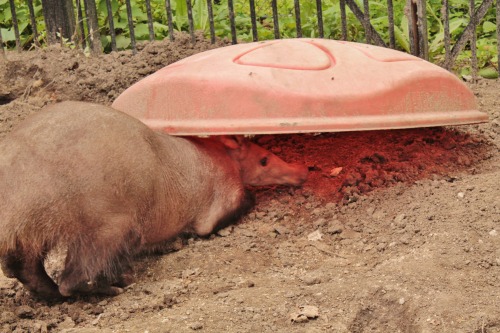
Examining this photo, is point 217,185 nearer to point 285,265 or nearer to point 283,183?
point 283,183

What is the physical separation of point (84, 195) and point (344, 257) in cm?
131

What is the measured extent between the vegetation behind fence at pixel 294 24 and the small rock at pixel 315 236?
2350 mm

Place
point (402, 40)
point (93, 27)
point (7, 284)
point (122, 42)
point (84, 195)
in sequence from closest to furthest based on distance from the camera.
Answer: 1. point (84, 195)
2. point (7, 284)
3. point (402, 40)
4. point (93, 27)
5. point (122, 42)

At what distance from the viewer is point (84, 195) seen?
3.88m

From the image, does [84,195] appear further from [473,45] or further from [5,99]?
[473,45]

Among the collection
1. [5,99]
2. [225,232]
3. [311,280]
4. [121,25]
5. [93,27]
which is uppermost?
[93,27]

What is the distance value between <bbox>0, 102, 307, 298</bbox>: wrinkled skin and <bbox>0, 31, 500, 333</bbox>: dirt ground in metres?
0.10

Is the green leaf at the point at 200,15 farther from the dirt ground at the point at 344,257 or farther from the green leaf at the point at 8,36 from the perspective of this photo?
the dirt ground at the point at 344,257

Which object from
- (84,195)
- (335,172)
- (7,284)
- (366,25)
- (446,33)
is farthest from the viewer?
(366,25)

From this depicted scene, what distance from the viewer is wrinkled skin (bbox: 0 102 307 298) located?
3.79 metres

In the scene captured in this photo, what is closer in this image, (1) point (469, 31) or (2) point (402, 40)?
(1) point (469, 31)

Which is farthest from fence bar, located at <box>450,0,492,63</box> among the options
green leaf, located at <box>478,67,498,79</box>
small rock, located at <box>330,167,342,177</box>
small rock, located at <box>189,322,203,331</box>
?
small rock, located at <box>189,322,203,331</box>

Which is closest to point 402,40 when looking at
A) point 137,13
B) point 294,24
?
point 294,24

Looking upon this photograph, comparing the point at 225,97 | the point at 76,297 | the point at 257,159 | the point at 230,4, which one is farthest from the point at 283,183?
the point at 230,4
